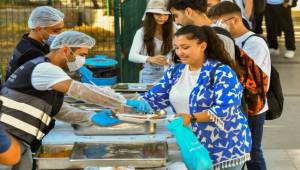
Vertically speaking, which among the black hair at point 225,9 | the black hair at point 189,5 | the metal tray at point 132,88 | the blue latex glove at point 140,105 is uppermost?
the black hair at point 189,5

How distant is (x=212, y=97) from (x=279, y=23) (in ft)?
25.9

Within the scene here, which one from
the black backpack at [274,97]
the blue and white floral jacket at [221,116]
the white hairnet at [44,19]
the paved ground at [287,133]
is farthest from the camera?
the paved ground at [287,133]

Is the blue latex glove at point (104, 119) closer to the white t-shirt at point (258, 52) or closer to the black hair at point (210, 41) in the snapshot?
the black hair at point (210, 41)

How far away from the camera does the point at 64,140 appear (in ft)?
12.9

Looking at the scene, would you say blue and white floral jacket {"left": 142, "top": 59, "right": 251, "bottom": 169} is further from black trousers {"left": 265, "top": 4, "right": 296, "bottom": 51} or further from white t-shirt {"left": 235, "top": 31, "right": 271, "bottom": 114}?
black trousers {"left": 265, "top": 4, "right": 296, "bottom": 51}

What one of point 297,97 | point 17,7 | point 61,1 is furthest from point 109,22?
point 297,97

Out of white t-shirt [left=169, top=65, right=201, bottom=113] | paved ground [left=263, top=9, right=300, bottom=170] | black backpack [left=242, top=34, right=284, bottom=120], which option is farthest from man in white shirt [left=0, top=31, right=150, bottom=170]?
paved ground [left=263, top=9, right=300, bottom=170]

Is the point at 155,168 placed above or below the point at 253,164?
above

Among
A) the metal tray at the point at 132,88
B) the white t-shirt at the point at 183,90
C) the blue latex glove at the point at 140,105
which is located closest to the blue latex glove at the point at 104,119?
the blue latex glove at the point at 140,105

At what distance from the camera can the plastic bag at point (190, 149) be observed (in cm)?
358

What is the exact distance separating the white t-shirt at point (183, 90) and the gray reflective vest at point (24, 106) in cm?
78

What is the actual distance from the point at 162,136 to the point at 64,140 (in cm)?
62

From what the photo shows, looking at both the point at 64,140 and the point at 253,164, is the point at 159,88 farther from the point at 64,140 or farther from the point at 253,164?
the point at 253,164

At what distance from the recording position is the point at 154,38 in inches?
233
